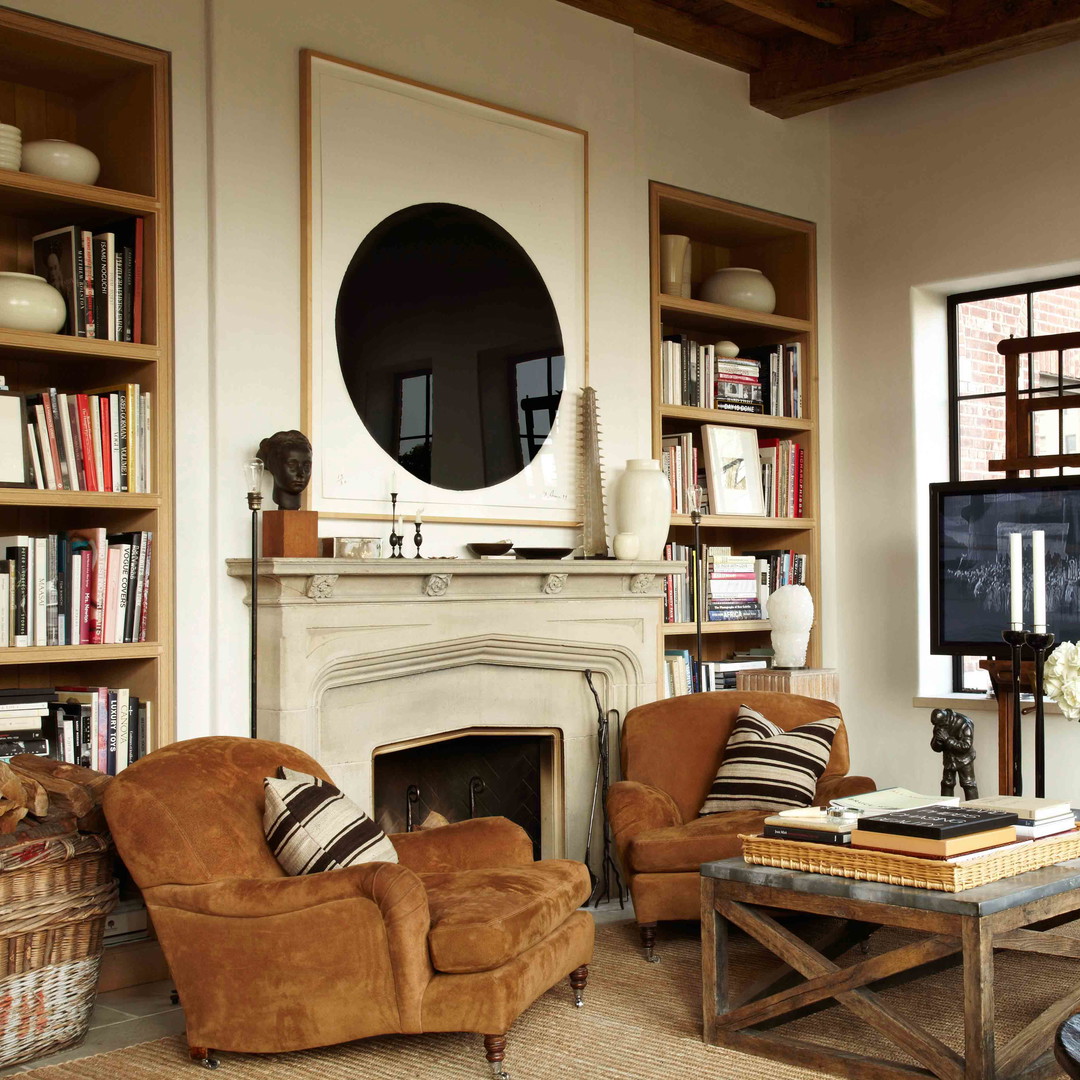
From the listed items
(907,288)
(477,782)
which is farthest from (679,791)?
(907,288)

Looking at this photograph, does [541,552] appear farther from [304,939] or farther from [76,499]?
[304,939]

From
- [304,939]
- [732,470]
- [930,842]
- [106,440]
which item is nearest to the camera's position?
[930,842]

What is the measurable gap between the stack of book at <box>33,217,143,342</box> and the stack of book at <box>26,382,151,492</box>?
189 millimetres

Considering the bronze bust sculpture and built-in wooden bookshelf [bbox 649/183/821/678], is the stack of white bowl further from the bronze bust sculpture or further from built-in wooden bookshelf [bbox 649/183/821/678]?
built-in wooden bookshelf [bbox 649/183/821/678]

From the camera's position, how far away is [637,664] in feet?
16.4

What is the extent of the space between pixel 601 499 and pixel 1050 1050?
2.50m

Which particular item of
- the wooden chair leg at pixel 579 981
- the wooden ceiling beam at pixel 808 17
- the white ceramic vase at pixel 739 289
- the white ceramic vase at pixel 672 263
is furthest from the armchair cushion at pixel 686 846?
the wooden ceiling beam at pixel 808 17

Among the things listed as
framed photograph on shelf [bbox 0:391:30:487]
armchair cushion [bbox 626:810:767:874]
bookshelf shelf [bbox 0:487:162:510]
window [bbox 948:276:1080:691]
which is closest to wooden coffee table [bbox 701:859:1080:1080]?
armchair cushion [bbox 626:810:767:874]

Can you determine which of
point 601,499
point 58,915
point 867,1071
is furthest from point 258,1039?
point 601,499

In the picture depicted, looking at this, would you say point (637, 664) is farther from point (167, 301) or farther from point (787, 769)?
point (167, 301)

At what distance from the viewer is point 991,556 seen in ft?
17.0

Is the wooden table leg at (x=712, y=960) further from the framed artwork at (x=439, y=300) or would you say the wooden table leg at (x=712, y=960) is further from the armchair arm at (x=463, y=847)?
the framed artwork at (x=439, y=300)

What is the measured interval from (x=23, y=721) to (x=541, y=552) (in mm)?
1776

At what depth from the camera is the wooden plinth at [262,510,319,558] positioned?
396 centimetres
